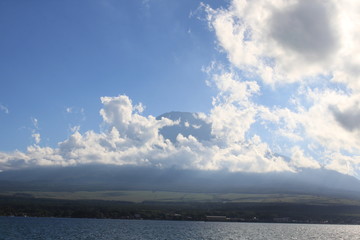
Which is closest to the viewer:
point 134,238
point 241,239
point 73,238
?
point 73,238

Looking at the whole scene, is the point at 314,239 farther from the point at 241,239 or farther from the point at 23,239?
the point at 23,239

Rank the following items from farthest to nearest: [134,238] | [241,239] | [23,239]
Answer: [241,239], [134,238], [23,239]

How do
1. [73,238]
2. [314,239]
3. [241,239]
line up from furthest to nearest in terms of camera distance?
[314,239], [241,239], [73,238]

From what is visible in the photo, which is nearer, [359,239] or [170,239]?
[170,239]

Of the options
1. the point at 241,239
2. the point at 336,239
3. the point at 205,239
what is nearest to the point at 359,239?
the point at 336,239

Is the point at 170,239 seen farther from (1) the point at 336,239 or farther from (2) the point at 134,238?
(1) the point at 336,239

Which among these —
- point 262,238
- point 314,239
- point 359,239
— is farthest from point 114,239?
point 359,239

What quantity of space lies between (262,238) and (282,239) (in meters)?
7.47

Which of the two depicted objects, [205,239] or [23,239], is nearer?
[23,239]

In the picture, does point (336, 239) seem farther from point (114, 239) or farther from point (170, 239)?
point (114, 239)

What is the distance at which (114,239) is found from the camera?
386 feet

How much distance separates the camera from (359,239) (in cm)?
15488

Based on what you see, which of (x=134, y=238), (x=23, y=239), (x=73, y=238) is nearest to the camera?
(x=23, y=239)

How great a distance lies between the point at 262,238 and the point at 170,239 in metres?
39.2
